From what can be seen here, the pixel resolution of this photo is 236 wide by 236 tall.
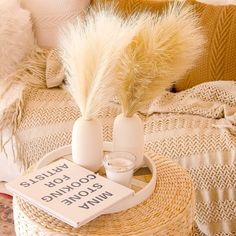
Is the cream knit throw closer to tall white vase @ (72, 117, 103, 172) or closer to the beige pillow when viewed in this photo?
the beige pillow

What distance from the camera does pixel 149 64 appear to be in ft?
3.67

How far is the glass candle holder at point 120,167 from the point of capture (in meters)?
1.13

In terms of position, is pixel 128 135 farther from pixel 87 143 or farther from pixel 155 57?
pixel 155 57

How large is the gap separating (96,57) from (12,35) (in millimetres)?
1062

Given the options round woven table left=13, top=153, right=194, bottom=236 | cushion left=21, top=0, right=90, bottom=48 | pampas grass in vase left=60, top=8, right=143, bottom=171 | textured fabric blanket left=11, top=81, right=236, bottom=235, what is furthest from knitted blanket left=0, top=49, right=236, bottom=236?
pampas grass in vase left=60, top=8, right=143, bottom=171

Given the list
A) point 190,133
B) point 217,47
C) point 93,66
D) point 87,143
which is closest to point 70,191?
point 87,143

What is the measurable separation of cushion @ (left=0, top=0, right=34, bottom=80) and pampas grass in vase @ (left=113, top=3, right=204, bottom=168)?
3.30 ft

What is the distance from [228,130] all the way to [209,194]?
0.25 m

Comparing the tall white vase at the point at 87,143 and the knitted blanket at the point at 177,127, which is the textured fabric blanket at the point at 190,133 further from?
the tall white vase at the point at 87,143

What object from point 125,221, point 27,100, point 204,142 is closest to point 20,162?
point 27,100

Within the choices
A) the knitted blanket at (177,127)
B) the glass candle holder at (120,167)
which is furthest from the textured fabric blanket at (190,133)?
the glass candle holder at (120,167)

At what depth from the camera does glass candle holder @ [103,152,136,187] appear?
1.13 meters

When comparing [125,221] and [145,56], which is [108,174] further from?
[145,56]

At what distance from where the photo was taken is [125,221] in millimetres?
1065
